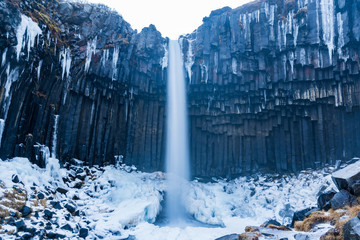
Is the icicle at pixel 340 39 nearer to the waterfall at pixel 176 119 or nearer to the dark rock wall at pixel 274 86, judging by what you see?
the dark rock wall at pixel 274 86

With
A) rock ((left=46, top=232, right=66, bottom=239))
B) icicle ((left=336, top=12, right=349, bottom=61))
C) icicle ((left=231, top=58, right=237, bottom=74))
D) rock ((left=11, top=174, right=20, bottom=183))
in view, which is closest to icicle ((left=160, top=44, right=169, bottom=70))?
icicle ((left=231, top=58, right=237, bottom=74))

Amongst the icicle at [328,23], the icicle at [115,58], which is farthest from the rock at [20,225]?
the icicle at [328,23]

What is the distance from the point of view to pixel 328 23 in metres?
19.3

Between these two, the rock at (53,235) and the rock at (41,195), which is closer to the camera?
the rock at (53,235)

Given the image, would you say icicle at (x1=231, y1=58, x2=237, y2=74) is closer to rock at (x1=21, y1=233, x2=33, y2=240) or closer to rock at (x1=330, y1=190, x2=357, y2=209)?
rock at (x1=330, y1=190, x2=357, y2=209)

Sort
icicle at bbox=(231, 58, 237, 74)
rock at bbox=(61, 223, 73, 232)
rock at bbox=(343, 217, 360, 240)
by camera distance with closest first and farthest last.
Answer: rock at bbox=(343, 217, 360, 240), rock at bbox=(61, 223, 73, 232), icicle at bbox=(231, 58, 237, 74)

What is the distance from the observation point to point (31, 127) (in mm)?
14750

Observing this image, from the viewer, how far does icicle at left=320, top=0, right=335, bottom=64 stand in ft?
62.7

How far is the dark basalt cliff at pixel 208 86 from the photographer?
16078 mm

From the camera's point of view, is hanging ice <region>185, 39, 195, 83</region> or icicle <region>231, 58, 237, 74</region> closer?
icicle <region>231, 58, 237, 74</region>

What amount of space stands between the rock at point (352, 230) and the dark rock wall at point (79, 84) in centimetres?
1367

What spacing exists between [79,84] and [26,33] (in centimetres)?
505

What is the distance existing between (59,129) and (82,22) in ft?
27.4

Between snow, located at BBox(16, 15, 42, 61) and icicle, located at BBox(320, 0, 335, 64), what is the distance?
18.1 meters
